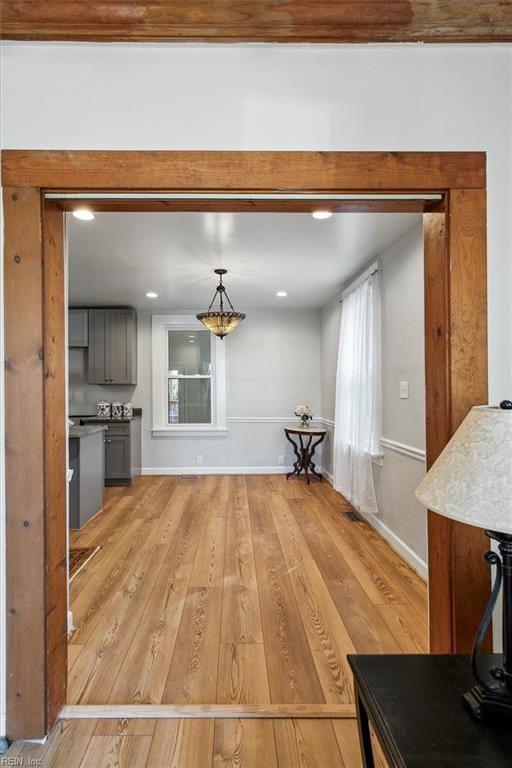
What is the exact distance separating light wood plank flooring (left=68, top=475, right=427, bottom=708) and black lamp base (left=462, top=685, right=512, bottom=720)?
1.03m

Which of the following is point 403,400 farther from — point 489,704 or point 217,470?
point 217,470

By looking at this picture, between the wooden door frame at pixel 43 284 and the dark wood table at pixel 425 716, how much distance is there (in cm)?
48

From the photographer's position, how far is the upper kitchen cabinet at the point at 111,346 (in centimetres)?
574

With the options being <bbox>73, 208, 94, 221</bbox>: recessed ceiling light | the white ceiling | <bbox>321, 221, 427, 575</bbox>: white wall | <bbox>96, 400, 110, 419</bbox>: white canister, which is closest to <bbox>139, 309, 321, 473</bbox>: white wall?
<bbox>96, 400, 110, 419</bbox>: white canister

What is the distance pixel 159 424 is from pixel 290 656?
455cm

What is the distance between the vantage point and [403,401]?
318 cm

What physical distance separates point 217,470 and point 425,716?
5430 millimetres

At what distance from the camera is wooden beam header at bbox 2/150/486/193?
1.48m

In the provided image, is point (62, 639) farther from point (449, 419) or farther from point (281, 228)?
point (281, 228)

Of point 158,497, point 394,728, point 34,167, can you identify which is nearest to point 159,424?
point 158,497

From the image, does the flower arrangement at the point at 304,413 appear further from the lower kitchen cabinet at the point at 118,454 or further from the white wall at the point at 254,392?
the lower kitchen cabinet at the point at 118,454

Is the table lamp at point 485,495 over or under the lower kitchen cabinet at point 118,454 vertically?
over

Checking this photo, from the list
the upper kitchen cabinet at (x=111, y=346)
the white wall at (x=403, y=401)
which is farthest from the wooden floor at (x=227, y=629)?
the upper kitchen cabinet at (x=111, y=346)

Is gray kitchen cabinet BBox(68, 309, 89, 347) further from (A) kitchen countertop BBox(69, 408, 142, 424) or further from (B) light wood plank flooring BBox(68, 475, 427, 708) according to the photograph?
(B) light wood plank flooring BBox(68, 475, 427, 708)
